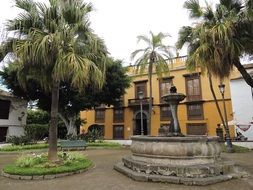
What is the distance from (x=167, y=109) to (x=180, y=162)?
22.6 m

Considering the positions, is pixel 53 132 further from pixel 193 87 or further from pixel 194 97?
pixel 193 87

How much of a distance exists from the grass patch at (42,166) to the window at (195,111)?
20.0 metres

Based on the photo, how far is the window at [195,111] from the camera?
93.5 feet

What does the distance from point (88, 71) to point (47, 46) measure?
1704mm

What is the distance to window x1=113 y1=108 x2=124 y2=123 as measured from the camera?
33.9 m

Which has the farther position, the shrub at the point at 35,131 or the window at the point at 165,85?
the window at the point at 165,85

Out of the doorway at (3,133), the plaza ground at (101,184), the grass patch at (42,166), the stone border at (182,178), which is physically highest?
the doorway at (3,133)

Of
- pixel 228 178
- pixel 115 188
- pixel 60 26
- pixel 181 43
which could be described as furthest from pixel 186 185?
pixel 181 43

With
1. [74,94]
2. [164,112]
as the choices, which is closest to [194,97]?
[164,112]

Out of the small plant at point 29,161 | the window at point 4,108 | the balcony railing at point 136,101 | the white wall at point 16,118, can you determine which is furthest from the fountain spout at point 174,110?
the balcony railing at point 136,101

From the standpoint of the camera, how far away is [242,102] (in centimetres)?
2397

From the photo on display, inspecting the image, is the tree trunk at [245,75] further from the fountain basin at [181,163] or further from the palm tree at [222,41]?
the fountain basin at [181,163]

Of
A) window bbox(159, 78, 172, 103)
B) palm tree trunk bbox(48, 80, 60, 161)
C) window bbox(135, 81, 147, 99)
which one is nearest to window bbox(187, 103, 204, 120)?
window bbox(159, 78, 172, 103)

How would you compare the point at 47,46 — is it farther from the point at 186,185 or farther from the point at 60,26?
the point at 186,185
